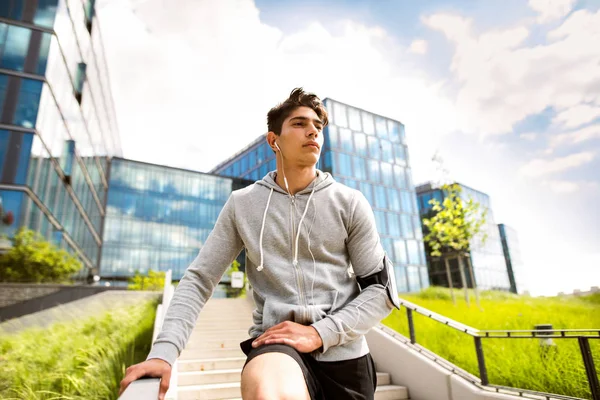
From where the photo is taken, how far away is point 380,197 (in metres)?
36.0

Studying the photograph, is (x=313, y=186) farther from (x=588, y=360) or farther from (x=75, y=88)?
(x=75, y=88)

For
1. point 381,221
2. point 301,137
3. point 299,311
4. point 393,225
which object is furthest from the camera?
point 393,225

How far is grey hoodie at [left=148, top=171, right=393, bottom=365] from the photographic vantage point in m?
1.43

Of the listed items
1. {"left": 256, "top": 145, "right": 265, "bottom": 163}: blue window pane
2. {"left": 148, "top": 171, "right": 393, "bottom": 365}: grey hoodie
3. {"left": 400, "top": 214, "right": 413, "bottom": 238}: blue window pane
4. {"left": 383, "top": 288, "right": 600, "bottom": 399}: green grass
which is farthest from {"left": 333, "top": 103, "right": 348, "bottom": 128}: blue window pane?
{"left": 148, "top": 171, "right": 393, "bottom": 365}: grey hoodie

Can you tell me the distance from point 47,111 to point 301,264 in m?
18.7

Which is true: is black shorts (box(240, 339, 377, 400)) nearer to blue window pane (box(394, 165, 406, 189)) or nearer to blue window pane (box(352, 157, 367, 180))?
blue window pane (box(352, 157, 367, 180))

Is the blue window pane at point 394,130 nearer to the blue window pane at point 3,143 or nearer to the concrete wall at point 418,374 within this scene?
the blue window pane at point 3,143

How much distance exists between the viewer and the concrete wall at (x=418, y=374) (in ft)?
14.9

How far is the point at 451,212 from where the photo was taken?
48.5 feet

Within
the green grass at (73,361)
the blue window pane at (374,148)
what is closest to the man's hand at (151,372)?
the green grass at (73,361)

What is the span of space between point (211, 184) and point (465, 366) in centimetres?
3774

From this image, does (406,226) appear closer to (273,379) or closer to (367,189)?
(367,189)

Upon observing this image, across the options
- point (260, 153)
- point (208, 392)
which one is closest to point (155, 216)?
point (260, 153)

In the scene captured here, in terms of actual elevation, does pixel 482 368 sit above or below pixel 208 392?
above
